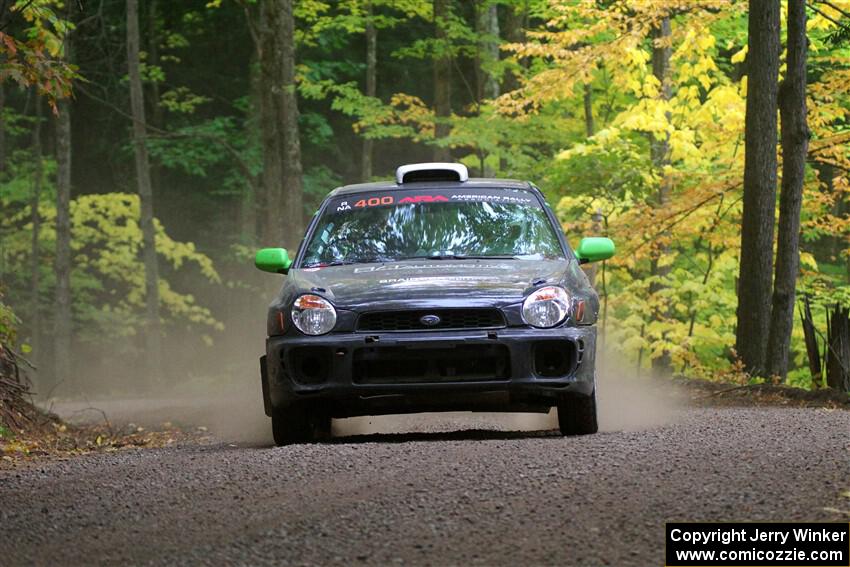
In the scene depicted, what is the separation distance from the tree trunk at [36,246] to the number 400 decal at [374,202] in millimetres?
26858

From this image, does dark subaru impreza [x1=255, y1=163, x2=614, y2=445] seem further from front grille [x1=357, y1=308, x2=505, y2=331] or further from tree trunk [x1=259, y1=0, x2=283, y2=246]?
tree trunk [x1=259, y1=0, x2=283, y2=246]

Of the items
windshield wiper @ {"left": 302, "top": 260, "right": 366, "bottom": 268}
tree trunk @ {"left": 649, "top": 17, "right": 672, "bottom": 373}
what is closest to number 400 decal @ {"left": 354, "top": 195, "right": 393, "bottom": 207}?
windshield wiper @ {"left": 302, "top": 260, "right": 366, "bottom": 268}

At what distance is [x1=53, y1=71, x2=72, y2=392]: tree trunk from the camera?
31.1 meters

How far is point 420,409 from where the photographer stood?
330 inches

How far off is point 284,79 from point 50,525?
18858mm

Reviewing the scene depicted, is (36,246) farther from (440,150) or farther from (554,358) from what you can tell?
(554,358)

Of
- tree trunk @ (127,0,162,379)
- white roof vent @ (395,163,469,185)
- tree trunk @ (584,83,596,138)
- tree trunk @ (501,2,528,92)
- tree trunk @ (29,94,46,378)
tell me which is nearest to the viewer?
white roof vent @ (395,163,469,185)

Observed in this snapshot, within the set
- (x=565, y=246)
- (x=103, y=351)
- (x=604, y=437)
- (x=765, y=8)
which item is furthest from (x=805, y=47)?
(x=103, y=351)

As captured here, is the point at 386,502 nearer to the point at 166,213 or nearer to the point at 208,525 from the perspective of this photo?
the point at 208,525

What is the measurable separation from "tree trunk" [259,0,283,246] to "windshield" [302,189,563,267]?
14870 millimetres

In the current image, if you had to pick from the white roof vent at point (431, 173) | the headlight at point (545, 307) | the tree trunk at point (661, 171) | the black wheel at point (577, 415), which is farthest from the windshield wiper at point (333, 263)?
the tree trunk at point (661, 171)

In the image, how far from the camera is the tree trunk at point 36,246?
115 feet

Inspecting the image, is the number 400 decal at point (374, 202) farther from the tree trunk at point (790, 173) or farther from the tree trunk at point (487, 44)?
the tree trunk at point (487, 44)

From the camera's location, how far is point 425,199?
9.76 metres
